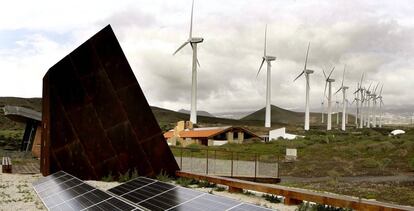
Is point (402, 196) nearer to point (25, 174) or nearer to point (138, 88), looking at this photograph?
point (138, 88)

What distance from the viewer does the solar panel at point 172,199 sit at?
9008mm

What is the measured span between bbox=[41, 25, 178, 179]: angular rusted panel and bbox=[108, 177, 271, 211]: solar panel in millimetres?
4676

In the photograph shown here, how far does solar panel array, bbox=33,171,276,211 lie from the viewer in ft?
30.6

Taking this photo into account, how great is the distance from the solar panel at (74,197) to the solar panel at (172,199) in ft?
2.26

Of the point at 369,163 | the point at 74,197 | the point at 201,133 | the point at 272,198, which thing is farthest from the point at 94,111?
the point at 201,133

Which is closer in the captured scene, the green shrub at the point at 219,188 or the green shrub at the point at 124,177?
the green shrub at the point at 219,188

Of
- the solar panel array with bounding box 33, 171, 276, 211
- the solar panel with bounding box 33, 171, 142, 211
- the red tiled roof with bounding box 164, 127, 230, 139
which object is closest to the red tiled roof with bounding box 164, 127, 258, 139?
the red tiled roof with bounding box 164, 127, 230, 139

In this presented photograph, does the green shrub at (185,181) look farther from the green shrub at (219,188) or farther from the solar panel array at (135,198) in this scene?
the solar panel array at (135,198)

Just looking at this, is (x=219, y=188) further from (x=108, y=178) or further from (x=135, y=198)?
(x=135, y=198)

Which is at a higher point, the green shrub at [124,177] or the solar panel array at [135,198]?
the solar panel array at [135,198]

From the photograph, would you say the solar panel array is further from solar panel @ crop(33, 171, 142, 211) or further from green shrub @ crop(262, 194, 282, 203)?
green shrub @ crop(262, 194, 282, 203)

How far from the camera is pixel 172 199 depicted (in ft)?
34.2

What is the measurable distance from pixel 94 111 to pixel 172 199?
8412 mm

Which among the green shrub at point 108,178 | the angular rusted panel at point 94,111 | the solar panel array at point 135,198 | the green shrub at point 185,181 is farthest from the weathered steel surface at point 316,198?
the angular rusted panel at point 94,111
